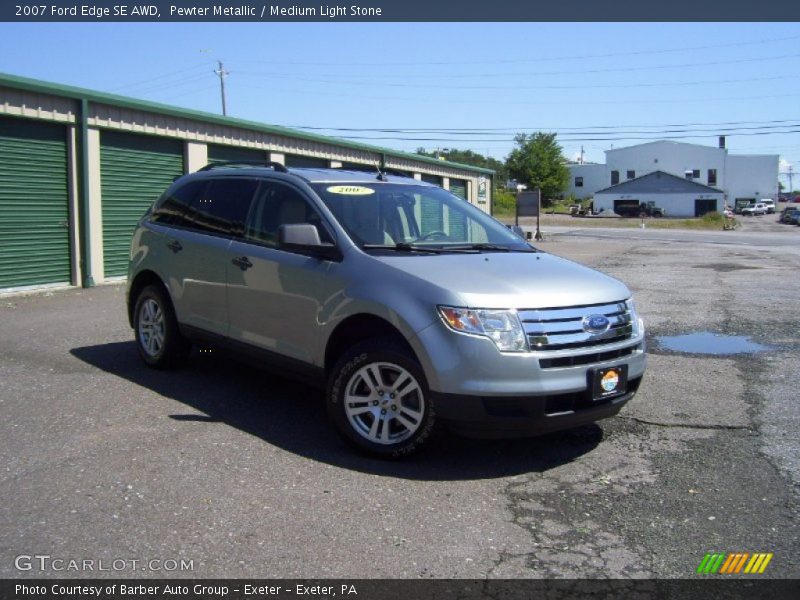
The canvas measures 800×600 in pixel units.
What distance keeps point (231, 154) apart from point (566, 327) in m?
14.4

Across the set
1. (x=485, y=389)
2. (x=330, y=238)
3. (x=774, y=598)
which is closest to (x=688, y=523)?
(x=774, y=598)

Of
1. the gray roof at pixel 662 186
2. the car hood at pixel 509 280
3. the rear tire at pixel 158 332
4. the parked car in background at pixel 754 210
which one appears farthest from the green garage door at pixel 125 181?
the parked car in background at pixel 754 210

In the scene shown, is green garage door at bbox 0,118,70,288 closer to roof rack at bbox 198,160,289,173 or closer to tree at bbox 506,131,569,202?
roof rack at bbox 198,160,289,173

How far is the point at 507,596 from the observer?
336 cm

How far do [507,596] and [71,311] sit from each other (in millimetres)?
9303

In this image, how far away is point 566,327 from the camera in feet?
15.4

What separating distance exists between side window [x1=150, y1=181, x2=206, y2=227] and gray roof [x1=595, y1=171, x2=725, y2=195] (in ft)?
303

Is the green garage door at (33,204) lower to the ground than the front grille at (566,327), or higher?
higher

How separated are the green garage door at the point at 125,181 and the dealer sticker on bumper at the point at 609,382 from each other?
11609mm

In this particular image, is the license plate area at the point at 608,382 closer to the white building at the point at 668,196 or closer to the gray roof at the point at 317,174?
the gray roof at the point at 317,174

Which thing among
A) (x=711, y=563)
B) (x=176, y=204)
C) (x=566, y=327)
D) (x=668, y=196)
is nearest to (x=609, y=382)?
(x=566, y=327)

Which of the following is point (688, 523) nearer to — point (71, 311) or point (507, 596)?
point (507, 596)

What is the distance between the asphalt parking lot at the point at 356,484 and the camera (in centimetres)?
370

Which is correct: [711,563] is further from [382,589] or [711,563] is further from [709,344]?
[709,344]
